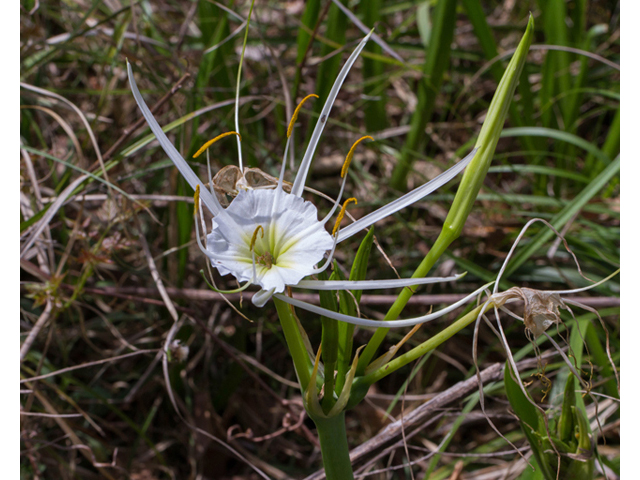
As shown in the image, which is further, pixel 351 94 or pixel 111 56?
pixel 351 94

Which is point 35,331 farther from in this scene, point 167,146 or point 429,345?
point 429,345

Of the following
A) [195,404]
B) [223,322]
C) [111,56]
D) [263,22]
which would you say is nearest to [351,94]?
[263,22]

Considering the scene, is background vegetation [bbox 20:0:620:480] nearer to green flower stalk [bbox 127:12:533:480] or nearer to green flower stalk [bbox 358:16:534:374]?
green flower stalk [bbox 127:12:533:480]

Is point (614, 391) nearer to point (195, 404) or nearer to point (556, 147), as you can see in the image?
point (556, 147)

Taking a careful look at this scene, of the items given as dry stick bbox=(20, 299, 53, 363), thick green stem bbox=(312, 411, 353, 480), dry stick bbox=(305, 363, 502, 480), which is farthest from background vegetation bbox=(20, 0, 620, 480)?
thick green stem bbox=(312, 411, 353, 480)

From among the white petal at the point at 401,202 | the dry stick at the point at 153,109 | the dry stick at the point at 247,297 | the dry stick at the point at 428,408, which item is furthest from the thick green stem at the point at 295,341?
the dry stick at the point at 153,109

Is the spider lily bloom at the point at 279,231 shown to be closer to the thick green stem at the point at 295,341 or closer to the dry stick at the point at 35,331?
the thick green stem at the point at 295,341
